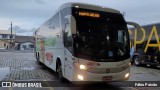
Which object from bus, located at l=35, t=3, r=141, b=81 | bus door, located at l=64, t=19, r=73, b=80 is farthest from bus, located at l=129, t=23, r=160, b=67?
bus door, located at l=64, t=19, r=73, b=80

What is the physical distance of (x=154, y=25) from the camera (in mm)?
19828

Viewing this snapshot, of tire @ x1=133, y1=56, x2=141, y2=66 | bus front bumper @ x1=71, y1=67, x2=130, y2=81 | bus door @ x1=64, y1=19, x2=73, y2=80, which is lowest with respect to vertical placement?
tire @ x1=133, y1=56, x2=141, y2=66

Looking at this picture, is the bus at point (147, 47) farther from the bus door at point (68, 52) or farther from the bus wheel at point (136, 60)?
the bus door at point (68, 52)

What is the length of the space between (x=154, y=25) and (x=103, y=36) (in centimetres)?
1074

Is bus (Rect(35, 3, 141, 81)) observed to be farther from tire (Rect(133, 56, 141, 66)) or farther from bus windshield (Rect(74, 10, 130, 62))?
tire (Rect(133, 56, 141, 66))

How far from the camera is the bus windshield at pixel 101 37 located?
32.3 ft

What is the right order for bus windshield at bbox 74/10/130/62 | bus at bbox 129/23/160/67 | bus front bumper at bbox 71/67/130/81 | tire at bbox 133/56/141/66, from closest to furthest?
bus front bumper at bbox 71/67/130/81, bus windshield at bbox 74/10/130/62, bus at bbox 129/23/160/67, tire at bbox 133/56/141/66

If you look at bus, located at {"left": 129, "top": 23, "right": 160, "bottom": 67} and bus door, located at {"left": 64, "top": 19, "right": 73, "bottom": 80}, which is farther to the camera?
bus, located at {"left": 129, "top": 23, "right": 160, "bottom": 67}

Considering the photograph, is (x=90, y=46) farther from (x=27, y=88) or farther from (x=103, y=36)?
(x=27, y=88)

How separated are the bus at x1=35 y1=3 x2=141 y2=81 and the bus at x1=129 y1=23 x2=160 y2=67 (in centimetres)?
952

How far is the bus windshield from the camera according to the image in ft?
32.3

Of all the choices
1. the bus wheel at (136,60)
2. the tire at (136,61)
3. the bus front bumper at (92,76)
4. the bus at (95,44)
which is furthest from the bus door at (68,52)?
the bus wheel at (136,60)

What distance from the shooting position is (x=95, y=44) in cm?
998

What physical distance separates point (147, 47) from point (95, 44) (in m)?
11.6
